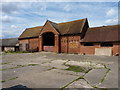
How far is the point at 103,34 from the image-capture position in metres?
19.4

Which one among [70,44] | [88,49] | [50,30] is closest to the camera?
[88,49]

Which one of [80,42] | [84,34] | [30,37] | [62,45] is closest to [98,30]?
[84,34]

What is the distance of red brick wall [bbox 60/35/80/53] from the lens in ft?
69.1

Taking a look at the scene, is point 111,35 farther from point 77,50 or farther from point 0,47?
point 0,47

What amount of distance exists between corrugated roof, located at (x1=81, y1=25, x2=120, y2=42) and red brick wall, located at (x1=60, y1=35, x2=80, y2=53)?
1.66m

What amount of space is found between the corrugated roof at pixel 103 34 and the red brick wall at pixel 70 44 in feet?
5.46

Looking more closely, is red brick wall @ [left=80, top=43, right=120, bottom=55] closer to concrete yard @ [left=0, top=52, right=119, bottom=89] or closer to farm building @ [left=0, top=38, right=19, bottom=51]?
concrete yard @ [left=0, top=52, right=119, bottom=89]

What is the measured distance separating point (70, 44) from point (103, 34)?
6742 mm

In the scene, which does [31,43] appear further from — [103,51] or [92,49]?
[103,51]

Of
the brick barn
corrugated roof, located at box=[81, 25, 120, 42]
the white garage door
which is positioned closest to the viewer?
the white garage door

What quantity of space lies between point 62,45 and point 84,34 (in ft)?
17.5

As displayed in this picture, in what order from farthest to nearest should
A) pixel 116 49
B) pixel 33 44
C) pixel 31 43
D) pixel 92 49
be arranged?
pixel 31 43
pixel 33 44
pixel 92 49
pixel 116 49

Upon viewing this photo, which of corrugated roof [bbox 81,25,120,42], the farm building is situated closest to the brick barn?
corrugated roof [bbox 81,25,120,42]

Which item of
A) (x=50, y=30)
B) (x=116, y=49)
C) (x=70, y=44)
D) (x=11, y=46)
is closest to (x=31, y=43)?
(x=50, y=30)
